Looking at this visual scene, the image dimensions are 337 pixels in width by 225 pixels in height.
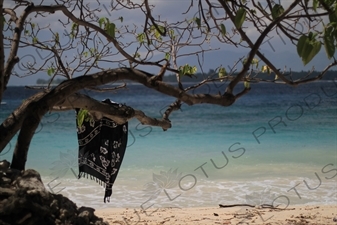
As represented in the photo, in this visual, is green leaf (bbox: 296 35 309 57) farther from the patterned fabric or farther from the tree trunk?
the patterned fabric

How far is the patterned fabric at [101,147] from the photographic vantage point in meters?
3.17

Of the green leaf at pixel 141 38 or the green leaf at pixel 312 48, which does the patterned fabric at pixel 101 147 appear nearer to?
the green leaf at pixel 141 38

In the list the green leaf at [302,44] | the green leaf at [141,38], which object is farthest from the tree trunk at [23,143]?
the green leaf at [141,38]

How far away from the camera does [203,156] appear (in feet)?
31.5

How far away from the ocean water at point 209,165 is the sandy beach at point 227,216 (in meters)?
0.63

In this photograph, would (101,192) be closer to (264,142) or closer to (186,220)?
(186,220)

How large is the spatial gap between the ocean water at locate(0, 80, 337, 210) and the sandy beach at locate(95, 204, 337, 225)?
0.63m

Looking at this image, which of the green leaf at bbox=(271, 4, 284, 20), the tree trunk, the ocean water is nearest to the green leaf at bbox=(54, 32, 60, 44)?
the ocean water

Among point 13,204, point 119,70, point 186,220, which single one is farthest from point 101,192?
point 13,204

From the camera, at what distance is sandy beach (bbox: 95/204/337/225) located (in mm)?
4238

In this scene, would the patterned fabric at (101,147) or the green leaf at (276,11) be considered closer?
the green leaf at (276,11)

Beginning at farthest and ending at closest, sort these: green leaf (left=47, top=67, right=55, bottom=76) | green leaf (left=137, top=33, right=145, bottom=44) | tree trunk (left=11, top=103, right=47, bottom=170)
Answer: green leaf (left=47, top=67, right=55, bottom=76) < green leaf (left=137, top=33, right=145, bottom=44) < tree trunk (left=11, top=103, right=47, bottom=170)

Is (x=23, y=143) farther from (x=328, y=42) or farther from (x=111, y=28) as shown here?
(x=328, y=42)

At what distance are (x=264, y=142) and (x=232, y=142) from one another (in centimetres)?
86
